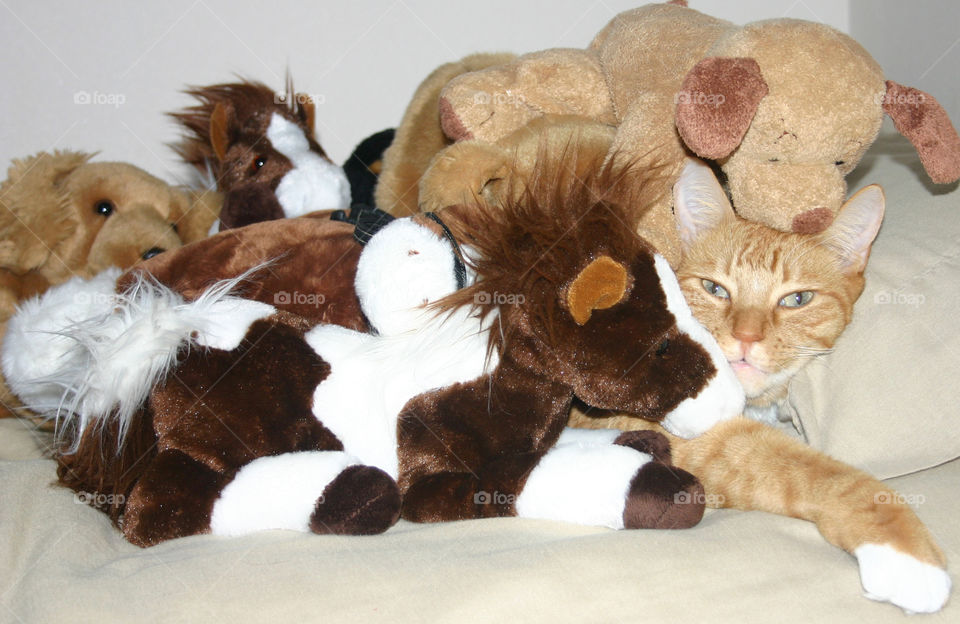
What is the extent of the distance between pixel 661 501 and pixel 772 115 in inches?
23.6

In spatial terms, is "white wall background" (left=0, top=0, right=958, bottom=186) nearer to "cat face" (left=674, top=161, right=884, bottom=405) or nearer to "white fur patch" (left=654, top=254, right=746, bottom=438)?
"cat face" (left=674, top=161, right=884, bottom=405)

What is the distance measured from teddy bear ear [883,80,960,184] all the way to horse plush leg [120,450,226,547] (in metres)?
1.17

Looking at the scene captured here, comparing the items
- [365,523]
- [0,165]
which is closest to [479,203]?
[365,523]

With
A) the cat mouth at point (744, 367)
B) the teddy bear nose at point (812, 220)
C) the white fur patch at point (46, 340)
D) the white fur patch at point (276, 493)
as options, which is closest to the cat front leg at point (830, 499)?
the cat mouth at point (744, 367)

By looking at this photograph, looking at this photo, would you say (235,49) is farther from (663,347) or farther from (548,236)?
(663,347)

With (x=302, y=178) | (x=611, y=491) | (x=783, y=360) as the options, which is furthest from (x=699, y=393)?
(x=302, y=178)

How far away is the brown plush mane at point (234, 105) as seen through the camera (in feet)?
5.46

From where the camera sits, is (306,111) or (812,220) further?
(306,111)

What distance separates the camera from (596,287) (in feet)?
3.32

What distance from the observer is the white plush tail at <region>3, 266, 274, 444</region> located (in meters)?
1.12

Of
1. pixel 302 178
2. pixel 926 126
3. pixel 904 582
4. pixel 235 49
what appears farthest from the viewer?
pixel 235 49

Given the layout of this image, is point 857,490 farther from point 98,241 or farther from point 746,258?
point 98,241

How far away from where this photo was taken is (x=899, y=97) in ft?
3.77

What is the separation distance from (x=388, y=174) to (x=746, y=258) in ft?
2.65
